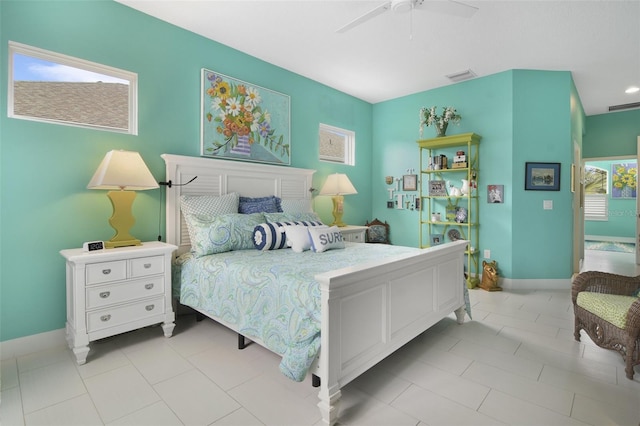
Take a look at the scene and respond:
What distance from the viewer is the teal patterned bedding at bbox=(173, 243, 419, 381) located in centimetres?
172

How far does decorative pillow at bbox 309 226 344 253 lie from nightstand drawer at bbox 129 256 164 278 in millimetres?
1295

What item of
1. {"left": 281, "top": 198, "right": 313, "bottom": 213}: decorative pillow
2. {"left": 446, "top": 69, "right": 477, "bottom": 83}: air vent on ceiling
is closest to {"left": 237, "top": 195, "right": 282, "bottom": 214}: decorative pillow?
{"left": 281, "top": 198, "right": 313, "bottom": 213}: decorative pillow

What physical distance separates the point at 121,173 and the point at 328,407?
220cm

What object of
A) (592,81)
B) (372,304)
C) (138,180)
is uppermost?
(592,81)

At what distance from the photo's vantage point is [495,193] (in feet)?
14.3

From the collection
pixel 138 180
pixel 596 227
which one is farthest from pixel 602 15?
pixel 596 227

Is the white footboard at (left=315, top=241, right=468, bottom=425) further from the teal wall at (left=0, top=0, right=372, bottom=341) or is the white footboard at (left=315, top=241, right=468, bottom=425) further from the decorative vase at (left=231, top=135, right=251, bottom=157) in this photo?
the decorative vase at (left=231, top=135, right=251, bottom=157)

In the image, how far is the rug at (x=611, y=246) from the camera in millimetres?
7387

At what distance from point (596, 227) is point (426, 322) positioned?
9.69 metres

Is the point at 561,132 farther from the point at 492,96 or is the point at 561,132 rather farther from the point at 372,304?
the point at 372,304

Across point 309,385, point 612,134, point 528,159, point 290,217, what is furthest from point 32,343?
point 612,134

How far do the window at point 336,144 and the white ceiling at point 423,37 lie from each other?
0.76 metres

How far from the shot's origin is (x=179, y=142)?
3.16 meters

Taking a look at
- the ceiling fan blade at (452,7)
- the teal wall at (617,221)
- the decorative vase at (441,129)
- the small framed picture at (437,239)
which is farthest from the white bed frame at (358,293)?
the teal wall at (617,221)
